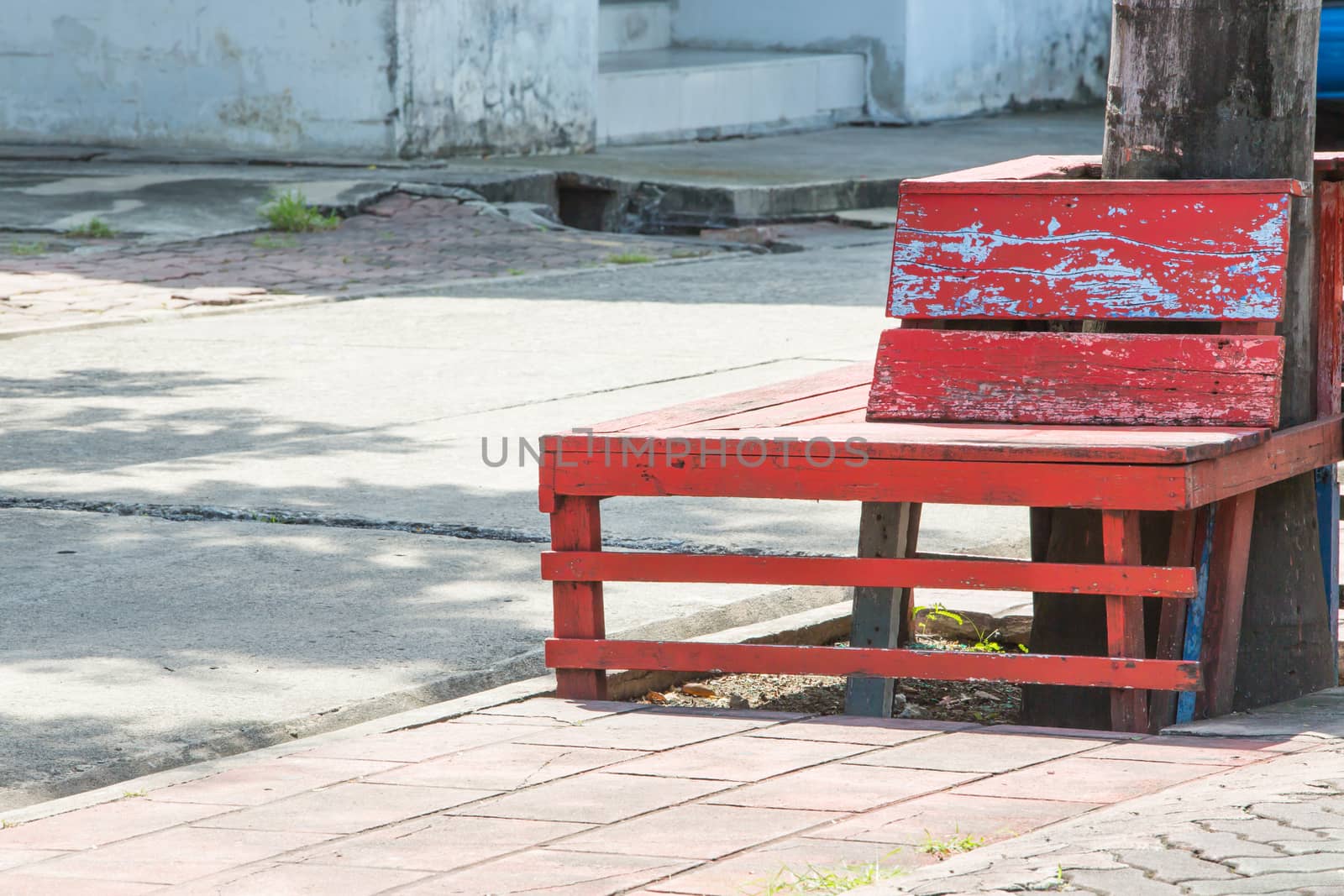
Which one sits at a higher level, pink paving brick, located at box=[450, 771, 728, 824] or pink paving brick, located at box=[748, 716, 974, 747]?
pink paving brick, located at box=[450, 771, 728, 824]

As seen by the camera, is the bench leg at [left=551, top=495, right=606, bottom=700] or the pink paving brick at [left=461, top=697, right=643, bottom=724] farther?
the bench leg at [left=551, top=495, right=606, bottom=700]

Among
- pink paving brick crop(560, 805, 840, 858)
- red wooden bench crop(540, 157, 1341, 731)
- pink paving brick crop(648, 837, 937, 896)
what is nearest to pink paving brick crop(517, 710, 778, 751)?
red wooden bench crop(540, 157, 1341, 731)

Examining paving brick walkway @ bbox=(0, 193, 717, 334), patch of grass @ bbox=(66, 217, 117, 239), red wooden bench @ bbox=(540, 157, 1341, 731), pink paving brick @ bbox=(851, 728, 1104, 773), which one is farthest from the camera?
patch of grass @ bbox=(66, 217, 117, 239)

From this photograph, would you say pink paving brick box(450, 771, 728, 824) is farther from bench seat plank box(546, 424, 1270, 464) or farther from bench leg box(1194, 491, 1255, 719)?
bench leg box(1194, 491, 1255, 719)

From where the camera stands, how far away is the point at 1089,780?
3.44 m

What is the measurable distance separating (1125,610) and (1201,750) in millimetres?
303

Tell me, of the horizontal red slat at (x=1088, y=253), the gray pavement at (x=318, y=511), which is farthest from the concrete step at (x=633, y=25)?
the horizontal red slat at (x=1088, y=253)

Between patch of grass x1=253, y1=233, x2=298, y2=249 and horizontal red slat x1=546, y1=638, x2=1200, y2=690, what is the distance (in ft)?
28.1

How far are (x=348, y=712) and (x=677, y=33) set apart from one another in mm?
17405

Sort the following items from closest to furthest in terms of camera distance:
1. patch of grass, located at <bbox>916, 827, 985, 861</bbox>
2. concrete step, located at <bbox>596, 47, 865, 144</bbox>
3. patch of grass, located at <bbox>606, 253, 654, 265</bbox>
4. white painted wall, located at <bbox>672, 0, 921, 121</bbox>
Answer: patch of grass, located at <bbox>916, 827, 985, 861</bbox> → patch of grass, located at <bbox>606, 253, 654, 265</bbox> → concrete step, located at <bbox>596, 47, 865, 144</bbox> → white painted wall, located at <bbox>672, 0, 921, 121</bbox>

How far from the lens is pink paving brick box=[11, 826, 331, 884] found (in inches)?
120

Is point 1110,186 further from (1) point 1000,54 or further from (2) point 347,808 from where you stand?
(1) point 1000,54

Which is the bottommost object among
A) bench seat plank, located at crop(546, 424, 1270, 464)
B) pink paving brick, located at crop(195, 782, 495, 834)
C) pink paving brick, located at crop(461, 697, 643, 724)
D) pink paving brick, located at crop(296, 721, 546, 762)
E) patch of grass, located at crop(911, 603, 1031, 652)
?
patch of grass, located at crop(911, 603, 1031, 652)

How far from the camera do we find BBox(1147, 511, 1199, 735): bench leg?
4035mm
